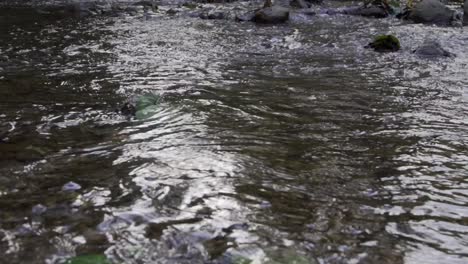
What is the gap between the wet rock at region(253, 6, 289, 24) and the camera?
37.6 feet

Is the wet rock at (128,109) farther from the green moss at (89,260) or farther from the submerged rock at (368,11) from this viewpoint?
the submerged rock at (368,11)

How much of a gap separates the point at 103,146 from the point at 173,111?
105 centimetres

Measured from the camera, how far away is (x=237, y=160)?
149 inches

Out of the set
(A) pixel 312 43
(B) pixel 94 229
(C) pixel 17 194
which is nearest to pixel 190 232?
(B) pixel 94 229

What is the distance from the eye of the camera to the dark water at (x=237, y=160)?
2723 millimetres

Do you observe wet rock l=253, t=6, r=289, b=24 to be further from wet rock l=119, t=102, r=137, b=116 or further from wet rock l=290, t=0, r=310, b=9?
wet rock l=119, t=102, r=137, b=116

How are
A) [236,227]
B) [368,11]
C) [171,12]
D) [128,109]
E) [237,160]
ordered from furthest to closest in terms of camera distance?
[171,12], [368,11], [128,109], [237,160], [236,227]

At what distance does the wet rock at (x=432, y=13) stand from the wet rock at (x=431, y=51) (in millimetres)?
3368

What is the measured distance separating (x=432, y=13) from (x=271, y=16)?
11.2 ft

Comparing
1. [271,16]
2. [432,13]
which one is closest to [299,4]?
[271,16]

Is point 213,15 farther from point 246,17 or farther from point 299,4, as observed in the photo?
point 299,4

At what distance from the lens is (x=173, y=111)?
16.4 ft

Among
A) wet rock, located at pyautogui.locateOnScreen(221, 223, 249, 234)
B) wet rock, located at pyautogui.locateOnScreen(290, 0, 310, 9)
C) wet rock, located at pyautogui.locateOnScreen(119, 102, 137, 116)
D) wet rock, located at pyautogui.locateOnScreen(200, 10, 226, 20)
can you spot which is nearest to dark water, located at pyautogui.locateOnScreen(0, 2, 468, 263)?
wet rock, located at pyautogui.locateOnScreen(221, 223, 249, 234)

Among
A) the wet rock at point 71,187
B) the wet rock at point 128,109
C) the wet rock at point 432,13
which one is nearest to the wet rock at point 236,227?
the wet rock at point 71,187
